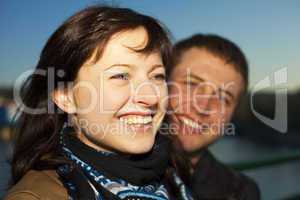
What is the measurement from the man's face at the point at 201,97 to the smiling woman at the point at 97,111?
0.47 meters

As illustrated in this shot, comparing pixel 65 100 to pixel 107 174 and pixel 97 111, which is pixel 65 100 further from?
pixel 107 174

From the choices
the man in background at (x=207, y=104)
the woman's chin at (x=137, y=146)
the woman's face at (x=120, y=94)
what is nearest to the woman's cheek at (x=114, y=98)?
the woman's face at (x=120, y=94)

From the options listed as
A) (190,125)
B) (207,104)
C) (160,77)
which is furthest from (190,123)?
(160,77)

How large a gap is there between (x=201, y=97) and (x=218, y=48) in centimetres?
27

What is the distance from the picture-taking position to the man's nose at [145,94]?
4.55 feet

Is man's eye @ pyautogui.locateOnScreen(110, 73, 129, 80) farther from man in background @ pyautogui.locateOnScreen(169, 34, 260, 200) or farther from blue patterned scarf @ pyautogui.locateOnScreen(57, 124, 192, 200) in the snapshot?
man in background @ pyautogui.locateOnScreen(169, 34, 260, 200)

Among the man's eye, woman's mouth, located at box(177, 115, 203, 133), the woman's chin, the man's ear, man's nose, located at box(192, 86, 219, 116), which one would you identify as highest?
the man's eye

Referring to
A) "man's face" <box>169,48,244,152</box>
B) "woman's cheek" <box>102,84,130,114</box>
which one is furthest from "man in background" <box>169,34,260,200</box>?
"woman's cheek" <box>102,84,130,114</box>

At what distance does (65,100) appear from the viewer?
148cm

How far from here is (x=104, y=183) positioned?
1392mm

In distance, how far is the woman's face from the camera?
1.36 metres

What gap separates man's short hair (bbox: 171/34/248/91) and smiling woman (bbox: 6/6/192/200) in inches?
23.4

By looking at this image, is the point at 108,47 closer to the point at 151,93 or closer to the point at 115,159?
the point at 151,93

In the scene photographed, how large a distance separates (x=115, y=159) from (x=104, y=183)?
91 millimetres
